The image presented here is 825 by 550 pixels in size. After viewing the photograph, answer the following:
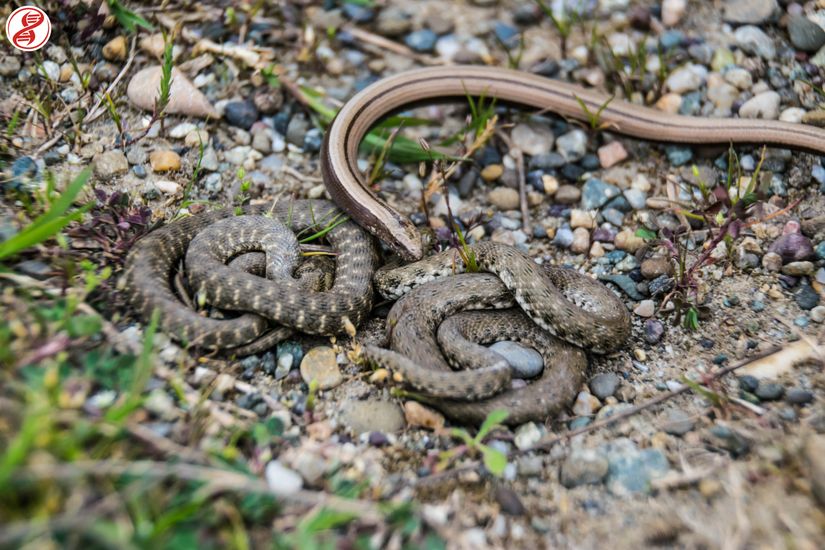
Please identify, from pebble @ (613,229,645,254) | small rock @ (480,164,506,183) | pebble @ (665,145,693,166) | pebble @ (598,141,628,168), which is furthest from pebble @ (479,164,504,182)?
pebble @ (665,145,693,166)

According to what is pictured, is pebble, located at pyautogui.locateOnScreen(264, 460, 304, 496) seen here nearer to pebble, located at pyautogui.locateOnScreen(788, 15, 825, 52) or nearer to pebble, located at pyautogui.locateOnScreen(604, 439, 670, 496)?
pebble, located at pyautogui.locateOnScreen(604, 439, 670, 496)

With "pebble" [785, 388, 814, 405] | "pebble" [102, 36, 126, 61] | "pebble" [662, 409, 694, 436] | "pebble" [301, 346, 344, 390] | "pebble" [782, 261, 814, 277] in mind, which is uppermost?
"pebble" [102, 36, 126, 61]

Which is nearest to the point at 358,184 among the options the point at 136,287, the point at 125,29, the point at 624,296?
the point at 136,287

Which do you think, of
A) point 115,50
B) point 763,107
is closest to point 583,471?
point 763,107

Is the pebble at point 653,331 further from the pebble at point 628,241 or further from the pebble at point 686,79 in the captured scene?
the pebble at point 686,79

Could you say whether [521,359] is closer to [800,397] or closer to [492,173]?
[800,397]
